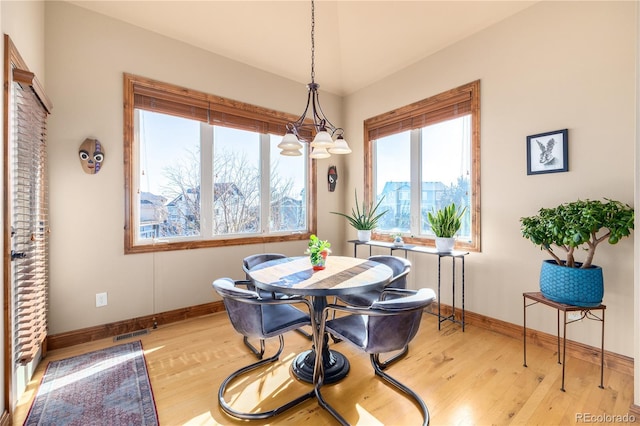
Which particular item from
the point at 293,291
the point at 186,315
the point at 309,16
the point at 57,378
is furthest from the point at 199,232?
the point at 309,16

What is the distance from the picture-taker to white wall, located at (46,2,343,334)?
8.25 ft

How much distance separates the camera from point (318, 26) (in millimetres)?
3318

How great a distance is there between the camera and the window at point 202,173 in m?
2.96

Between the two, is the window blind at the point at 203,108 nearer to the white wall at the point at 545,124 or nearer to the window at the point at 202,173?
the window at the point at 202,173

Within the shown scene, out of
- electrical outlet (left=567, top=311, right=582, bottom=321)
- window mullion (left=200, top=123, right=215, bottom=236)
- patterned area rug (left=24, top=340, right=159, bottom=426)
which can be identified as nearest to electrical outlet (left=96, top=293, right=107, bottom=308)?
patterned area rug (left=24, top=340, right=159, bottom=426)

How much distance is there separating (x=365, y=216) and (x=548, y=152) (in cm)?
219

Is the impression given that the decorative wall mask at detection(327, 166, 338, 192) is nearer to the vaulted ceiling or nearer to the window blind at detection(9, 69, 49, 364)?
the vaulted ceiling

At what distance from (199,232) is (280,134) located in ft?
5.58

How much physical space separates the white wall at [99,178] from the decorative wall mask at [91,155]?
6cm

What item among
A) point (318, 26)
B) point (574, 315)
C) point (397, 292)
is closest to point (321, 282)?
point (397, 292)

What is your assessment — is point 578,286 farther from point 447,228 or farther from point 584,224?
point 447,228

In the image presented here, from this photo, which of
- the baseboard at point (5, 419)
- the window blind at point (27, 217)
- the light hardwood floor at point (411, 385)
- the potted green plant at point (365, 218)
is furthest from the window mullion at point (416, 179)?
the baseboard at point (5, 419)

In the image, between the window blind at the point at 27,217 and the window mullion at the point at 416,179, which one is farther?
the window mullion at the point at 416,179

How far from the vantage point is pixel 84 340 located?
103 inches
